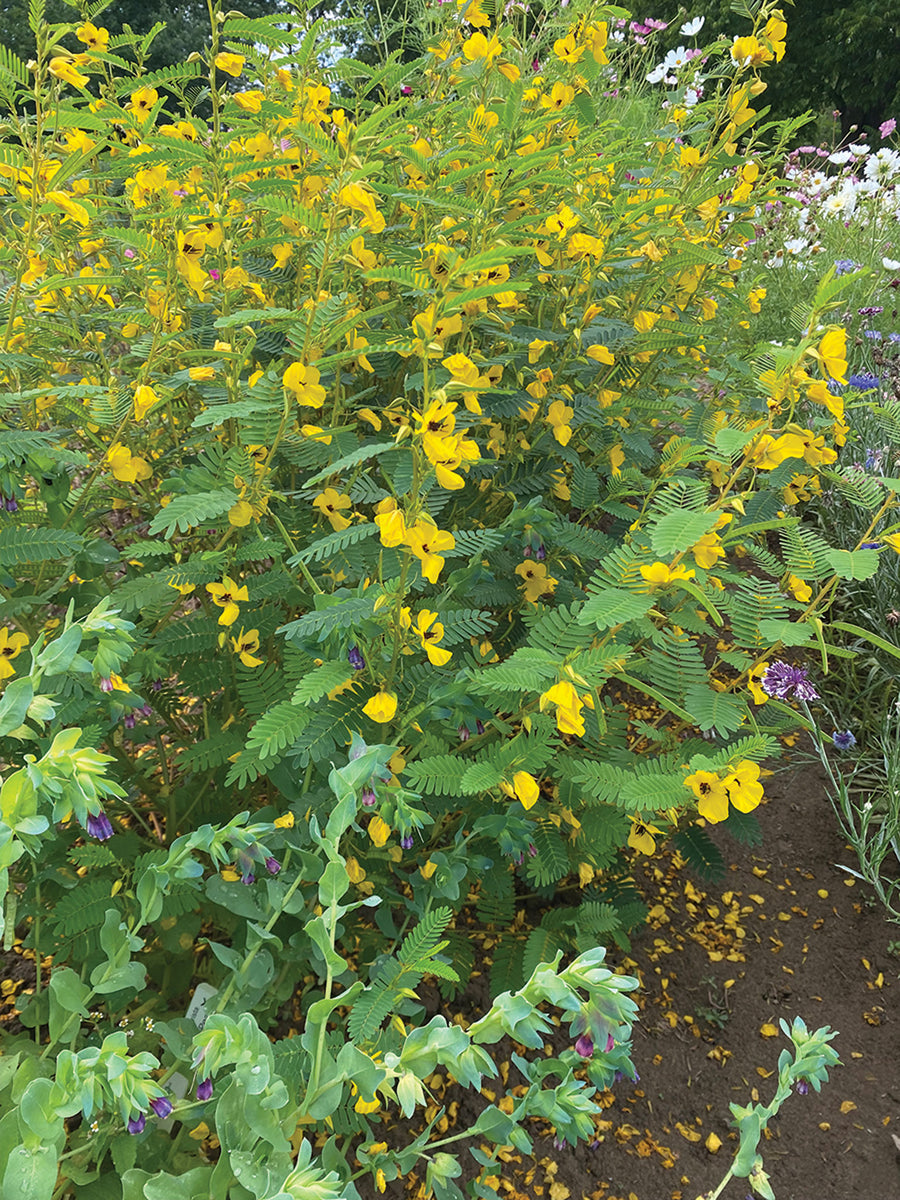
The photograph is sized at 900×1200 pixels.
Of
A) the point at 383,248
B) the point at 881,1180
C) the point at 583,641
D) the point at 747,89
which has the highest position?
the point at 747,89

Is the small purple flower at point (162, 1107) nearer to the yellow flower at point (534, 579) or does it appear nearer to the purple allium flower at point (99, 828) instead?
the purple allium flower at point (99, 828)

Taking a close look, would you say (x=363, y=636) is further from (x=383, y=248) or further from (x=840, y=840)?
(x=840, y=840)

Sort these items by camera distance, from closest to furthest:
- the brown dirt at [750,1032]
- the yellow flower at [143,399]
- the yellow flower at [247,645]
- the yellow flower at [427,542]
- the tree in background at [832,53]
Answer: the yellow flower at [427,542]
the yellow flower at [143,399]
the yellow flower at [247,645]
the brown dirt at [750,1032]
the tree in background at [832,53]

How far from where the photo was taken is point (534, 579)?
61.1 inches

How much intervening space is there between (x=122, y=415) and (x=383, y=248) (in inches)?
25.2

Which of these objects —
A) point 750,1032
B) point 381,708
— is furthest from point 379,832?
point 750,1032

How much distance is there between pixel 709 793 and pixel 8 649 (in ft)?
3.53

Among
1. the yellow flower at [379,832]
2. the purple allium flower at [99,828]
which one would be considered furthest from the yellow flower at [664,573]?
the purple allium flower at [99,828]

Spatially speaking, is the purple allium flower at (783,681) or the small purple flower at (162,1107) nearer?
the small purple flower at (162,1107)

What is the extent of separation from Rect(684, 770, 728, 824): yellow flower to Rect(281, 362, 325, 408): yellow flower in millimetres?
782

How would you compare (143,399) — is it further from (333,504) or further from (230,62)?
→ (230,62)

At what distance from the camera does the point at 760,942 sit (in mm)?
1951

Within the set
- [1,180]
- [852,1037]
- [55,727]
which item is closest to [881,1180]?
[852,1037]

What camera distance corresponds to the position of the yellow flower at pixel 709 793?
1.07m
